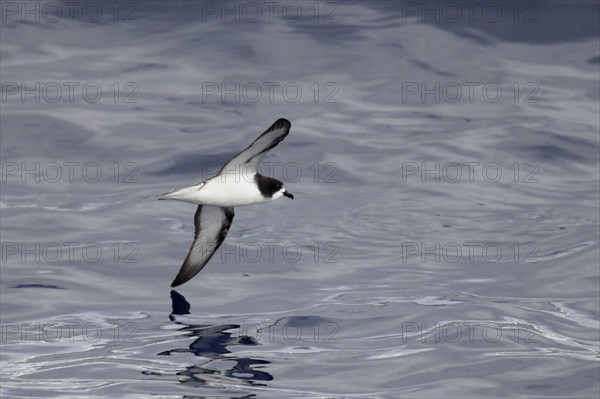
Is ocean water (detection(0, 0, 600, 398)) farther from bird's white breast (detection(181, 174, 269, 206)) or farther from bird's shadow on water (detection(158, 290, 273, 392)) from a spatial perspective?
bird's white breast (detection(181, 174, 269, 206))

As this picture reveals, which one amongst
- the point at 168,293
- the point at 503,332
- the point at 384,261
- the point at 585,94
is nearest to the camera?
the point at 503,332

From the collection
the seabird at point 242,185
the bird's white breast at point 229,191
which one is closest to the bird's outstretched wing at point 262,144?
the seabird at point 242,185

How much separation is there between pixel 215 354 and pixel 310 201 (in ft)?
19.1

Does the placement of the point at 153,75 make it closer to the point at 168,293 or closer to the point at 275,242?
the point at 275,242

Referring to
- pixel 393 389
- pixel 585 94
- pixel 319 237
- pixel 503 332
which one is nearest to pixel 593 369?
pixel 503 332

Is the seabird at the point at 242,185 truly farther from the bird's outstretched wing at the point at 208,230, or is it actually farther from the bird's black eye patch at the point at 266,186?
the bird's outstretched wing at the point at 208,230

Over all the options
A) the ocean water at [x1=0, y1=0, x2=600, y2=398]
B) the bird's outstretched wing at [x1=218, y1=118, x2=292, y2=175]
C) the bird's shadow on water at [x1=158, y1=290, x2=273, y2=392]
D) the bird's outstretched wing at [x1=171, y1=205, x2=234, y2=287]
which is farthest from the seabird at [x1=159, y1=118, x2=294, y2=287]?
the ocean water at [x1=0, y1=0, x2=600, y2=398]

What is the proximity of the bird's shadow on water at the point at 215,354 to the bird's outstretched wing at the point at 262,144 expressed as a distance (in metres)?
2.07

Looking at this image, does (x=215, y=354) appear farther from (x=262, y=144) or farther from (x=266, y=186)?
(x=262, y=144)

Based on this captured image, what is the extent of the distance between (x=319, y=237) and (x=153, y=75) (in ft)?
20.2

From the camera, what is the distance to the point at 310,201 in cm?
1983

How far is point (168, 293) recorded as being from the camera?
16688 mm

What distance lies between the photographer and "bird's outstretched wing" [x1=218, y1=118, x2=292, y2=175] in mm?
13008

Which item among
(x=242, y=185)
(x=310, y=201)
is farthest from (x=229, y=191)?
(x=310, y=201)
